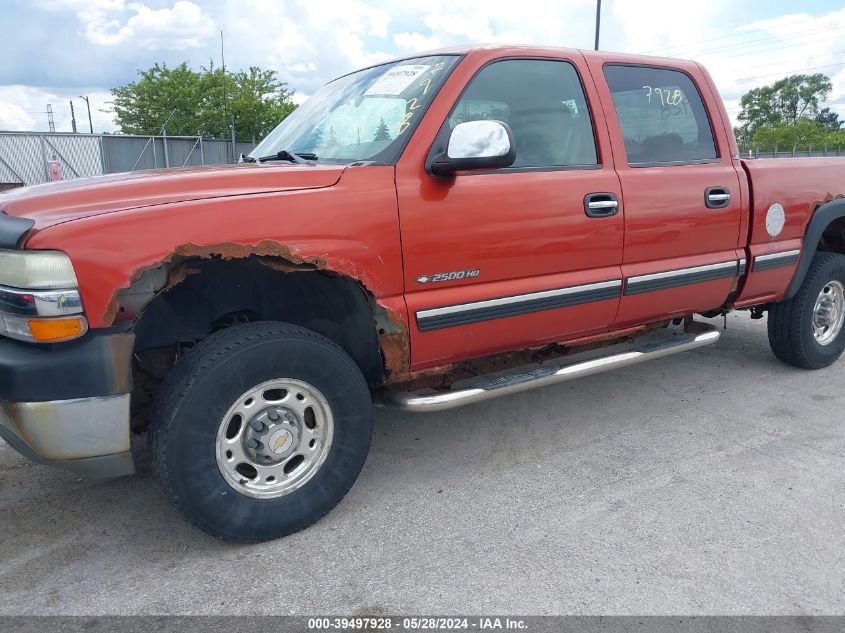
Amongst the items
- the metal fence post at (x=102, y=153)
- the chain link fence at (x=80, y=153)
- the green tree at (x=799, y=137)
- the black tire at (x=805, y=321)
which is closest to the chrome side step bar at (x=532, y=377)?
the black tire at (x=805, y=321)

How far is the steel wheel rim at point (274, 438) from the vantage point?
8.57ft

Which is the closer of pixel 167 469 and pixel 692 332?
pixel 167 469

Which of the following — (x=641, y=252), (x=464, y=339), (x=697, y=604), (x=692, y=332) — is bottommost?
(x=697, y=604)

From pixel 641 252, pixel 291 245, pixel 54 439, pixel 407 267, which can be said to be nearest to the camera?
pixel 54 439

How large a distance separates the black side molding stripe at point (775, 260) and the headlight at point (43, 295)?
11.9ft

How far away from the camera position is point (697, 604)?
2.30 metres

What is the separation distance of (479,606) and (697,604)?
739 mm

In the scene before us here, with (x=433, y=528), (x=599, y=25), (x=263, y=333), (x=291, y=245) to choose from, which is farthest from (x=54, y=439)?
(x=599, y=25)

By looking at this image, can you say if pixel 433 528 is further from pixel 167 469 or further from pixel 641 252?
pixel 641 252

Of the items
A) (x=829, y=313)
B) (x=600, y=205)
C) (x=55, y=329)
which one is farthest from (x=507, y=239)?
(x=829, y=313)

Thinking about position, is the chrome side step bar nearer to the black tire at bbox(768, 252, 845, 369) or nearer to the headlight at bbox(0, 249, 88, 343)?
the black tire at bbox(768, 252, 845, 369)

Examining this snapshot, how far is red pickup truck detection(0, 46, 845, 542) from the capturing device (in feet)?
7.54

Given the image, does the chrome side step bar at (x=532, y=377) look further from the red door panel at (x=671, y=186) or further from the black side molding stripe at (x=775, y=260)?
the black side molding stripe at (x=775, y=260)

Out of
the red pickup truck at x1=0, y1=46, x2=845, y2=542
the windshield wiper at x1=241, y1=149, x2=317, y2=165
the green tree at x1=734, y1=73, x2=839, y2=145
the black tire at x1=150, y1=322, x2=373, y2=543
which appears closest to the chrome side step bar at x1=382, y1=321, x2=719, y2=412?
the red pickup truck at x1=0, y1=46, x2=845, y2=542
